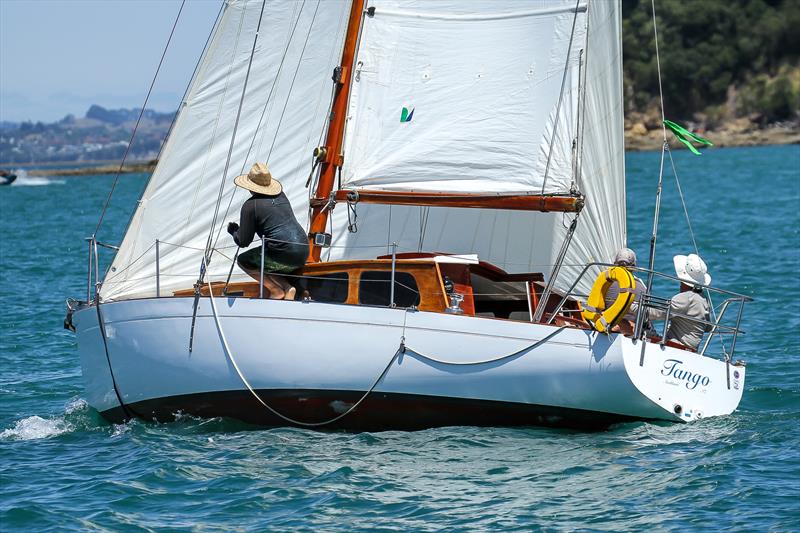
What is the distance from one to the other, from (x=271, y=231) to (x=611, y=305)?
10.1ft

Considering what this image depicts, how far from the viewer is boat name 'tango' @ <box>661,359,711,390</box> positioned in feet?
35.0

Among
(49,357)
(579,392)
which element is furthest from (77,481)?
(49,357)

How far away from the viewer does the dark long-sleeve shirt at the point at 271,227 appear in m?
11.1

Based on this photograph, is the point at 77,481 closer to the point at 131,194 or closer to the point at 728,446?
the point at 728,446

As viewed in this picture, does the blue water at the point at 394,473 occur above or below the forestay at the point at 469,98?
below

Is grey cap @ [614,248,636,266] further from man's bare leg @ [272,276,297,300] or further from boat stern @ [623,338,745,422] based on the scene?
man's bare leg @ [272,276,297,300]

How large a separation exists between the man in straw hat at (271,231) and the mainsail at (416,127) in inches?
20.4

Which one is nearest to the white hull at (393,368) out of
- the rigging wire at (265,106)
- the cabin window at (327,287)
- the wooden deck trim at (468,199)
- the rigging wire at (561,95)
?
the cabin window at (327,287)

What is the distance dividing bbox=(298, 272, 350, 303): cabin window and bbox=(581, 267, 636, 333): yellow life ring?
83.4 inches

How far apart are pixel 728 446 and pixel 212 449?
437cm

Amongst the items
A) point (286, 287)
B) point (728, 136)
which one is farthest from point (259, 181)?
point (728, 136)

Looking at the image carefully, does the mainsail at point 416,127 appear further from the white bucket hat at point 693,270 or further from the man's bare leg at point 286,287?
the white bucket hat at point 693,270

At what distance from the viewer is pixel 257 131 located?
1285 centimetres

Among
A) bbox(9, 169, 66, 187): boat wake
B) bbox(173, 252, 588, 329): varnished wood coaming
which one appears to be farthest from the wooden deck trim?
bbox(9, 169, 66, 187): boat wake
